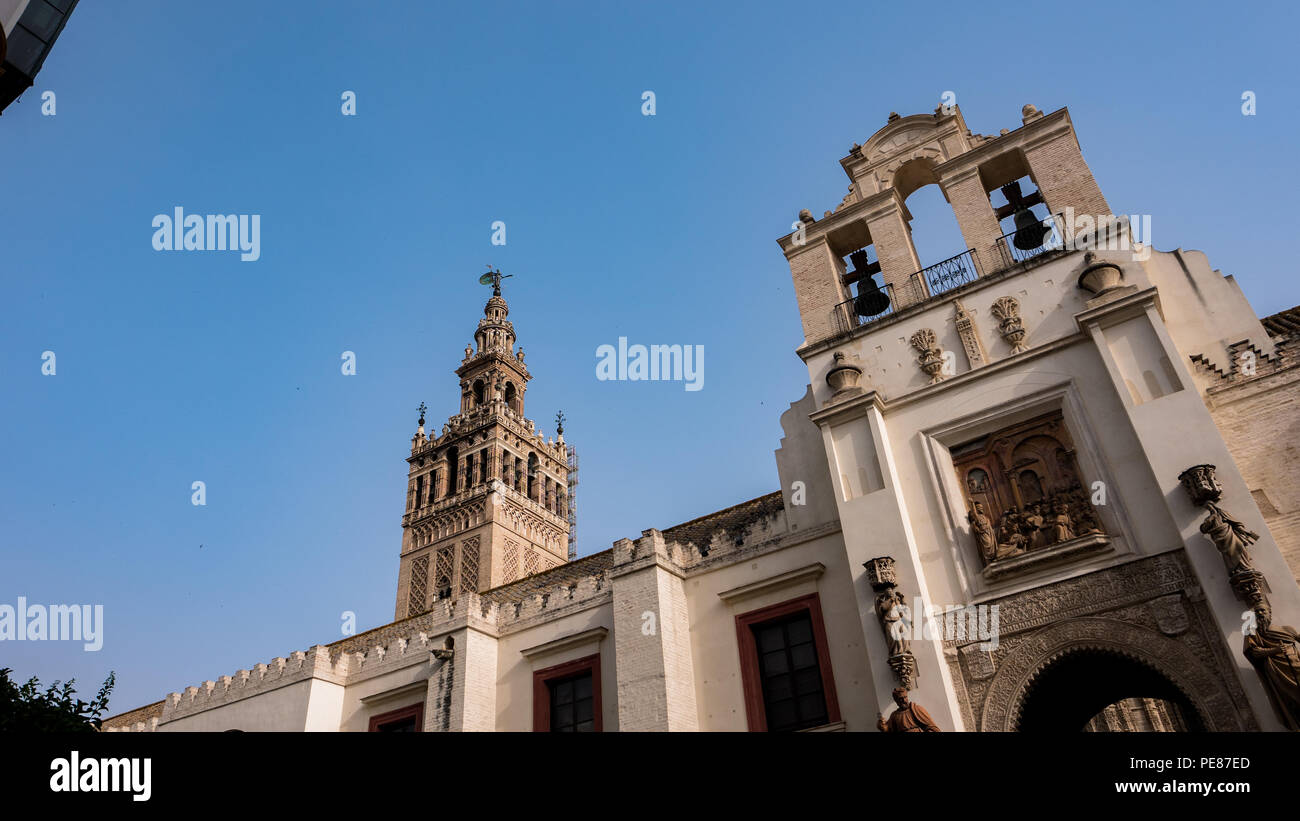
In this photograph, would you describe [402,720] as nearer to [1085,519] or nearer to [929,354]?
[929,354]

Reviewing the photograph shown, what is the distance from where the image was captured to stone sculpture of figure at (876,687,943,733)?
1199cm

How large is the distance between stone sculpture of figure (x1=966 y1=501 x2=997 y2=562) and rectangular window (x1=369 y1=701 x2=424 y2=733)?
495 inches

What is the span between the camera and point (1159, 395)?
41.3 feet

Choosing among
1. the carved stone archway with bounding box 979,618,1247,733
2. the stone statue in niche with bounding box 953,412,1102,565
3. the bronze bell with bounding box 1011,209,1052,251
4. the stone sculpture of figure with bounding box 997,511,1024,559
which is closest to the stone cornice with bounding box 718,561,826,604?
the stone statue in niche with bounding box 953,412,1102,565

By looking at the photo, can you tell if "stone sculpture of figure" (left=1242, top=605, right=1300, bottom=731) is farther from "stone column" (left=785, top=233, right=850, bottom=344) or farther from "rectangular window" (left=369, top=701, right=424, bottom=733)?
"rectangular window" (left=369, top=701, right=424, bottom=733)

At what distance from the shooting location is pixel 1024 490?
13.6 meters

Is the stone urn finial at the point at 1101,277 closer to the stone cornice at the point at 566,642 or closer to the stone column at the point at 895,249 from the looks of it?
the stone column at the point at 895,249

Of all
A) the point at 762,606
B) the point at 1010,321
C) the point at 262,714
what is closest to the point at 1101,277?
the point at 1010,321

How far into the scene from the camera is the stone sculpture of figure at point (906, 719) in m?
12.0

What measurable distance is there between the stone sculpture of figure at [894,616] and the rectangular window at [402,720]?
11.0 metres
